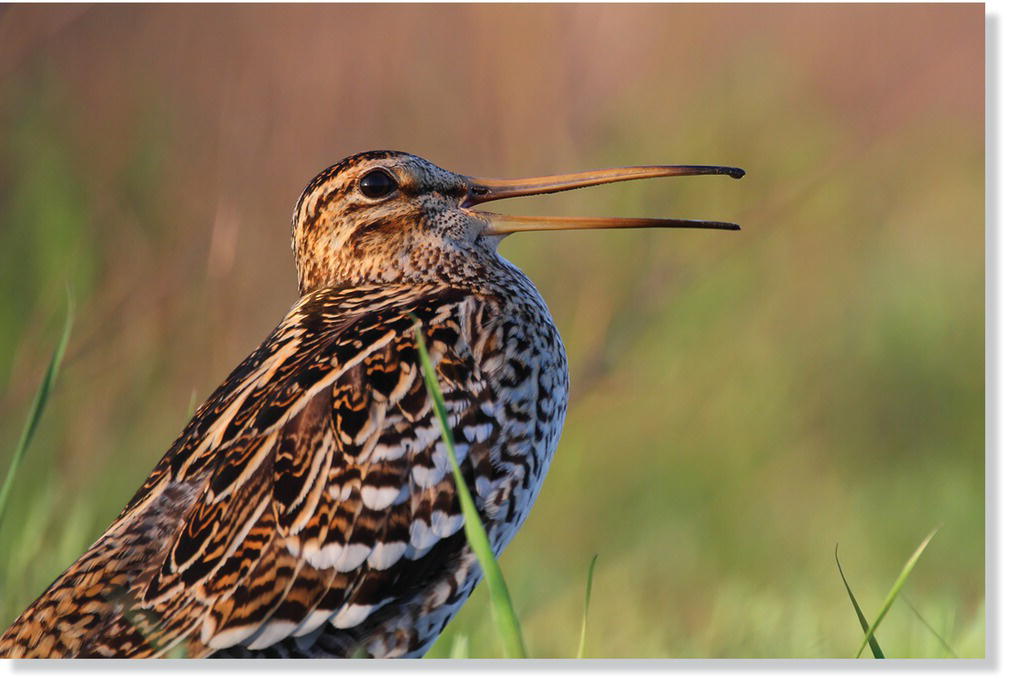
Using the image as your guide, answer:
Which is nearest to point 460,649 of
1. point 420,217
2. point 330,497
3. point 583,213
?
point 330,497

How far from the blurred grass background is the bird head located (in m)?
0.39

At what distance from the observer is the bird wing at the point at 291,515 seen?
277 centimetres

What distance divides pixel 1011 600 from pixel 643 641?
89 centimetres

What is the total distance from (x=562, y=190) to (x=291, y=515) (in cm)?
113

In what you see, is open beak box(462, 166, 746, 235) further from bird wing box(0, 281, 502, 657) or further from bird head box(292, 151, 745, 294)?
bird wing box(0, 281, 502, 657)

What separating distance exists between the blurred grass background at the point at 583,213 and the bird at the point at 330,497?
566 millimetres

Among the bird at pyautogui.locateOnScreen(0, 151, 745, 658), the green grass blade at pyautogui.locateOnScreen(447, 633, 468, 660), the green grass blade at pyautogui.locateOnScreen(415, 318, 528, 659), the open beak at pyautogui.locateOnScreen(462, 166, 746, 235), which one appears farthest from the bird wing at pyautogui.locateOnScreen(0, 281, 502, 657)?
the open beak at pyautogui.locateOnScreen(462, 166, 746, 235)

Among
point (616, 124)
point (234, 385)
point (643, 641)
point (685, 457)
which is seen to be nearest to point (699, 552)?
point (685, 457)

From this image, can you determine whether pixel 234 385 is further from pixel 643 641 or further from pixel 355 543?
pixel 643 641

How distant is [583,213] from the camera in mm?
4145

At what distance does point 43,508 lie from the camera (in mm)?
3600

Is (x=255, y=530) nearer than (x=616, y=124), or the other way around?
(x=255, y=530)

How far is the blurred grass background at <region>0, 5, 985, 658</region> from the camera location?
3.66m

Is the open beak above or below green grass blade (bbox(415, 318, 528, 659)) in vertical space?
above
